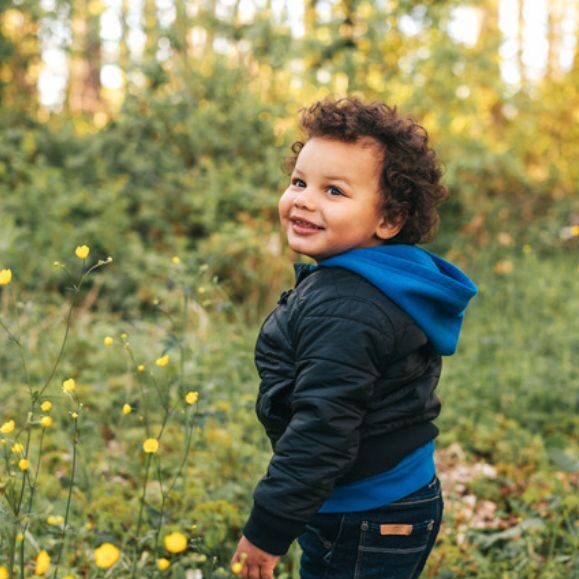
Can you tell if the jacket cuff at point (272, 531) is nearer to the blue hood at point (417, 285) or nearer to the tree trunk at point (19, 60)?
the blue hood at point (417, 285)

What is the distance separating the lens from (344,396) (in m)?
1.64

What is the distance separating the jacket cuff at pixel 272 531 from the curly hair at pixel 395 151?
2.50 ft

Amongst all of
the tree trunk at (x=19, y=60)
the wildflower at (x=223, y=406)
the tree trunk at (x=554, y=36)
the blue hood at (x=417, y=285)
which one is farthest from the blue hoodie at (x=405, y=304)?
the tree trunk at (x=554, y=36)

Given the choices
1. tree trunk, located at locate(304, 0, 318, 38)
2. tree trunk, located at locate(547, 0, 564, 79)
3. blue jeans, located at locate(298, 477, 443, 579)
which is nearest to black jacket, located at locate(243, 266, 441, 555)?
blue jeans, located at locate(298, 477, 443, 579)

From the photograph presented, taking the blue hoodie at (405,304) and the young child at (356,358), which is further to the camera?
the blue hoodie at (405,304)

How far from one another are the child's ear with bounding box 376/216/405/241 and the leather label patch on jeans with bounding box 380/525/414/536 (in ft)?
2.25

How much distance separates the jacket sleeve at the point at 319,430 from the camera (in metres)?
1.63

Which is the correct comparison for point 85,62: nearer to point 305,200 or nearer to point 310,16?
point 310,16

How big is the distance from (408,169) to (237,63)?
6.37 metres

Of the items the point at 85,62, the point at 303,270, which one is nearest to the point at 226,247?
the point at 303,270

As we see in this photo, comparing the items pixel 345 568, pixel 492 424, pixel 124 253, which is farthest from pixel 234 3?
pixel 345 568

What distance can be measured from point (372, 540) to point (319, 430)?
370 mm

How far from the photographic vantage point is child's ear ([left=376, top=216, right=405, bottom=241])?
1934 millimetres

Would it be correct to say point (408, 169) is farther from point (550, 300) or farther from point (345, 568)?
point (550, 300)
